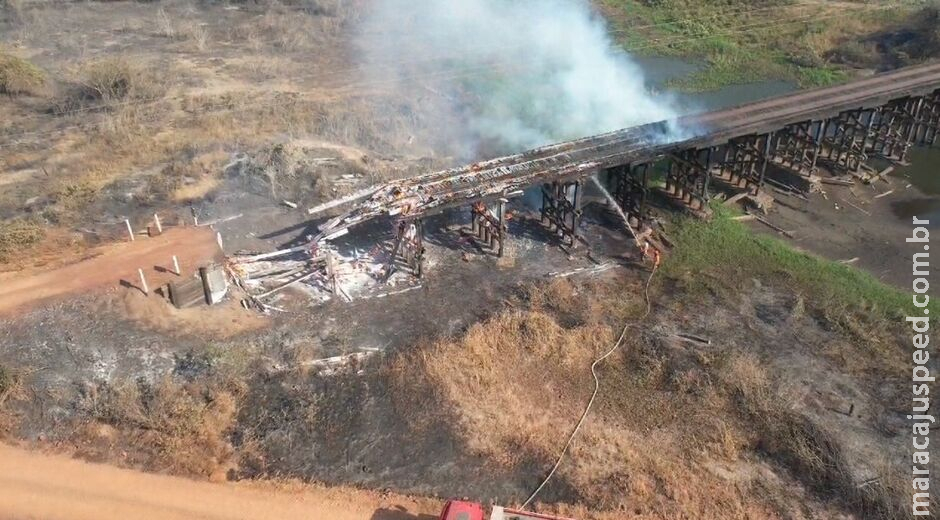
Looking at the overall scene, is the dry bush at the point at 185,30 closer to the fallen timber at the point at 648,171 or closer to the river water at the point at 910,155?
the fallen timber at the point at 648,171

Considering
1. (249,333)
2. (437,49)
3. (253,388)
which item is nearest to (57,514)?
(253,388)

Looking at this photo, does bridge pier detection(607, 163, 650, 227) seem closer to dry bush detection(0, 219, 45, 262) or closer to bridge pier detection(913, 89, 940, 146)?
bridge pier detection(913, 89, 940, 146)

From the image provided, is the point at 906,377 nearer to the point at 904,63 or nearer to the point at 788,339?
the point at 788,339

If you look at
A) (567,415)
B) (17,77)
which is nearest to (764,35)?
(567,415)

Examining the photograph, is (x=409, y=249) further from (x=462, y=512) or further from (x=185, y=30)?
(x=185, y=30)

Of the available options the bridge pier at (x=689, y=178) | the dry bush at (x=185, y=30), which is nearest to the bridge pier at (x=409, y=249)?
the bridge pier at (x=689, y=178)
